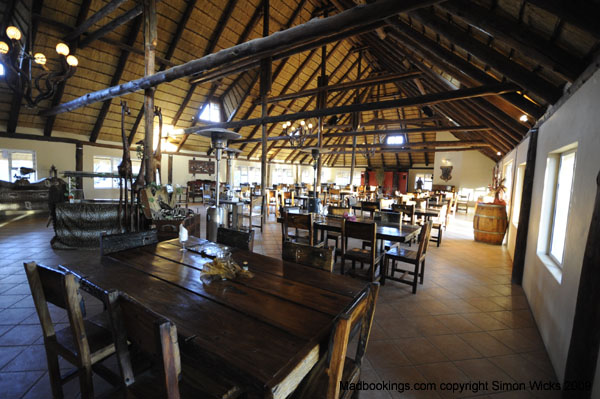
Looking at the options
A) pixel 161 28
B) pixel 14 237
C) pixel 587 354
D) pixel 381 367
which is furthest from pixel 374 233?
pixel 161 28

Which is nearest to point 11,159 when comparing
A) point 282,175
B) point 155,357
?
point 155,357

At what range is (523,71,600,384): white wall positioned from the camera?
175cm

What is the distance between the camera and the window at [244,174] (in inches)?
613

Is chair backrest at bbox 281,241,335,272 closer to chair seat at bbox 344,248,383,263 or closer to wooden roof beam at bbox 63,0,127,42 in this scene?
chair seat at bbox 344,248,383,263

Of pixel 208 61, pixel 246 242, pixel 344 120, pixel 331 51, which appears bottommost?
pixel 246 242

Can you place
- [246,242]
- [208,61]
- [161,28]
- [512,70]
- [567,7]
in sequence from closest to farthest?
[567,7], [246,242], [512,70], [208,61], [161,28]

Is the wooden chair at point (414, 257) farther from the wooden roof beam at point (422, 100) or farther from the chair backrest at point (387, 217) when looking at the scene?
the wooden roof beam at point (422, 100)

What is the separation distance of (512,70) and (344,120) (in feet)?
46.4

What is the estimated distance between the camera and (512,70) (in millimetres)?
2967

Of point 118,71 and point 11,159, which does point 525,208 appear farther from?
point 11,159

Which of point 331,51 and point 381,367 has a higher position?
point 331,51

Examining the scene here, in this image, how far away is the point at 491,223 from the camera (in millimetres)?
5578

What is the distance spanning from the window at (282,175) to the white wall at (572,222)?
16.3m

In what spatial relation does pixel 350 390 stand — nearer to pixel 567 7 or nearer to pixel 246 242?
pixel 246 242
